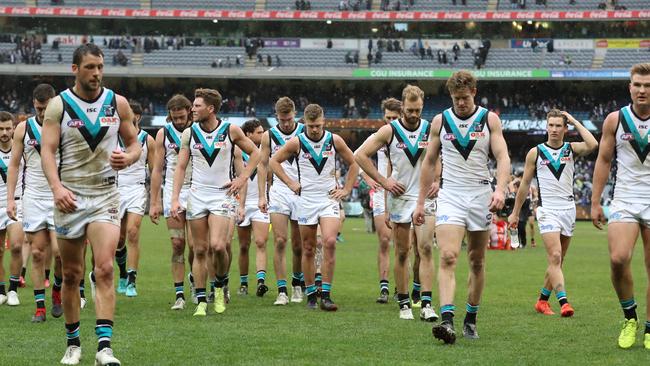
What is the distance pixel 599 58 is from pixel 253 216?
5220cm

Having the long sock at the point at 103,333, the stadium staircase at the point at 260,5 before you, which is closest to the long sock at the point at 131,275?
the long sock at the point at 103,333

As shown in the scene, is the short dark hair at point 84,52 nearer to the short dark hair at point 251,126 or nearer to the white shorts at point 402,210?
the white shorts at point 402,210

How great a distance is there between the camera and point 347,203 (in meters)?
53.0

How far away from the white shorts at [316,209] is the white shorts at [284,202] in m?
0.38

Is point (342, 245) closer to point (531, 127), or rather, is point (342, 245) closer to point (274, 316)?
point (274, 316)

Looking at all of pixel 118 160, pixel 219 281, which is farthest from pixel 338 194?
pixel 118 160

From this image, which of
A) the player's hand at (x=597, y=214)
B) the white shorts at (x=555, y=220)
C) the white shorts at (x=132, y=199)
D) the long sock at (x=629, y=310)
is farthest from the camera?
the white shorts at (x=132, y=199)

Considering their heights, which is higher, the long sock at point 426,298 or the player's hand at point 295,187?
the player's hand at point 295,187

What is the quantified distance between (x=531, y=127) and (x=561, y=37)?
336 inches

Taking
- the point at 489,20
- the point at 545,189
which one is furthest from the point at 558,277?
the point at 489,20

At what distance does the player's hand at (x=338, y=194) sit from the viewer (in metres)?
12.4

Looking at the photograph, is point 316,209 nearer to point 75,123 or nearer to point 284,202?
point 284,202

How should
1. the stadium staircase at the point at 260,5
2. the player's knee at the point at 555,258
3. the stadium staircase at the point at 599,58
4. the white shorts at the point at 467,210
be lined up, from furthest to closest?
the stadium staircase at the point at 260,5
the stadium staircase at the point at 599,58
the player's knee at the point at 555,258
the white shorts at the point at 467,210

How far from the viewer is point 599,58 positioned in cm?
6288
